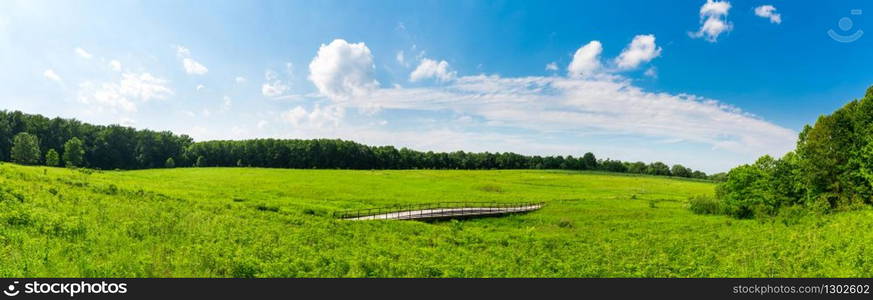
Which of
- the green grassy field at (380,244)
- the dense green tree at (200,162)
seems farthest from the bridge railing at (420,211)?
the dense green tree at (200,162)

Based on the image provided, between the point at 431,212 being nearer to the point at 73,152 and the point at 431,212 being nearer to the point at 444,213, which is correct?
the point at 444,213

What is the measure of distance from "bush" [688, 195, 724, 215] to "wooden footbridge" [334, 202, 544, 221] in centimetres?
2378

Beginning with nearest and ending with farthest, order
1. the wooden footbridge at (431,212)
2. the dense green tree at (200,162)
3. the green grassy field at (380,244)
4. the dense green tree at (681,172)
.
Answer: the green grassy field at (380,244), the wooden footbridge at (431,212), the dense green tree at (200,162), the dense green tree at (681,172)

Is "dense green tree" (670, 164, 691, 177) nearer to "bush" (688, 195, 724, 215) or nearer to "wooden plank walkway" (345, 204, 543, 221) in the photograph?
"bush" (688, 195, 724, 215)

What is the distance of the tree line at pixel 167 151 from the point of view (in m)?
107

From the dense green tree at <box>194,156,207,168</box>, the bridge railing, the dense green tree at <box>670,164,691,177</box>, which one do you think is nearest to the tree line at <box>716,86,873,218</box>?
the bridge railing

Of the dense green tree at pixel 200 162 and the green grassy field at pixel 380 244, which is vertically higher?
the dense green tree at pixel 200 162

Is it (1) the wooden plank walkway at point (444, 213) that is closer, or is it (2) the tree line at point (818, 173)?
(2) the tree line at point (818, 173)

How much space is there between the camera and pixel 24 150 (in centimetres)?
9981

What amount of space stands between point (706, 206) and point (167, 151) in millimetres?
159259

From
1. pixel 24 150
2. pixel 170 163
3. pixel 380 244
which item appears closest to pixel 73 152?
pixel 24 150

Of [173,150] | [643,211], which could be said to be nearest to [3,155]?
[173,150]

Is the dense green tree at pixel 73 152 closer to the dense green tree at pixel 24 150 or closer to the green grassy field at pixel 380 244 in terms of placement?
the dense green tree at pixel 24 150
